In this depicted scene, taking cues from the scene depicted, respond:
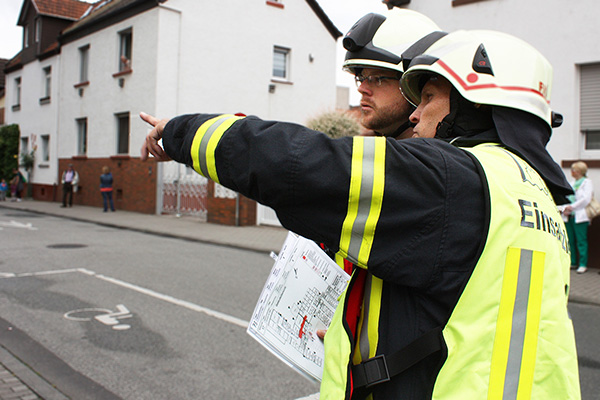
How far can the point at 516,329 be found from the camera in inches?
45.5

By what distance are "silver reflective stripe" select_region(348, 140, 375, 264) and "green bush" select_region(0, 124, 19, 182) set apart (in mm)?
29450

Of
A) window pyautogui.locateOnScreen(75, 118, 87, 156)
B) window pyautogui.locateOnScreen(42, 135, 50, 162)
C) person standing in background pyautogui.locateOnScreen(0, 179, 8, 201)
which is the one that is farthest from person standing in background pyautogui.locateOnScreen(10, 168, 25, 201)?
window pyautogui.locateOnScreen(75, 118, 87, 156)

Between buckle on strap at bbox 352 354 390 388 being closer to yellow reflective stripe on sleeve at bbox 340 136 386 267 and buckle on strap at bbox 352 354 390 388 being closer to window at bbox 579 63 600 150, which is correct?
yellow reflective stripe on sleeve at bbox 340 136 386 267

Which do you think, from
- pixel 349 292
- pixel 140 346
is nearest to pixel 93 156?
pixel 140 346

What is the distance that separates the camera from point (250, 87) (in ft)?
67.6

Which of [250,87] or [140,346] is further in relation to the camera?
[250,87]

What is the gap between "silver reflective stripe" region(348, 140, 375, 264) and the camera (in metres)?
1.13

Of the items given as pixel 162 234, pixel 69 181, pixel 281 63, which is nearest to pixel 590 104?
pixel 162 234

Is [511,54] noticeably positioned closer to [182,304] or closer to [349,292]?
[349,292]

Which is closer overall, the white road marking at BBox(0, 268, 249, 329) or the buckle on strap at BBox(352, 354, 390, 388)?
the buckle on strap at BBox(352, 354, 390, 388)

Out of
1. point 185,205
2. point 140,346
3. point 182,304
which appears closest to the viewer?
point 140,346

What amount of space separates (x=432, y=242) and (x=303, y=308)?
684 millimetres

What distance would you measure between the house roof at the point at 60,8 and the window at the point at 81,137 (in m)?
6.88

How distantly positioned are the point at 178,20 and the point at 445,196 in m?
19.0
